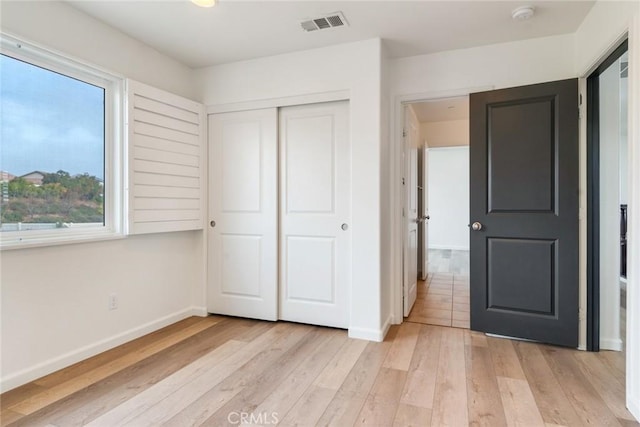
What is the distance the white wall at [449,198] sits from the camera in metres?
8.02

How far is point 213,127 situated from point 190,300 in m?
1.74

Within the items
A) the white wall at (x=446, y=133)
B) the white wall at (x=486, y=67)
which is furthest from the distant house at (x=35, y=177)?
the white wall at (x=446, y=133)

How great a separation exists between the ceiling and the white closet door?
0.60m

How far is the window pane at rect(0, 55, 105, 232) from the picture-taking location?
204 cm

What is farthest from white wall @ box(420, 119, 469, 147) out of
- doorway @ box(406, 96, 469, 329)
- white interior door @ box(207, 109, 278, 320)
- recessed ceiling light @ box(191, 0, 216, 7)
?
recessed ceiling light @ box(191, 0, 216, 7)

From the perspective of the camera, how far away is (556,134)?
2.59 meters

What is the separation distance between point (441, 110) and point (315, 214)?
8.96 feet

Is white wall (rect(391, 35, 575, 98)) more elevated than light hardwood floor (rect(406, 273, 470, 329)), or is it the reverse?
white wall (rect(391, 35, 575, 98))

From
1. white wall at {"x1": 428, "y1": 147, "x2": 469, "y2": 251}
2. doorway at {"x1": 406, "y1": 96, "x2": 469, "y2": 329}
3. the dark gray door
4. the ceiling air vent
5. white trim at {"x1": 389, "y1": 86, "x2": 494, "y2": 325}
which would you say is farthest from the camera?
white wall at {"x1": 428, "y1": 147, "x2": 469, "y2": 251}

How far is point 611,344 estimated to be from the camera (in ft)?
8.30

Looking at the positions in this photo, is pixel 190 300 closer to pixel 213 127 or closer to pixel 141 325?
pixel 141 325

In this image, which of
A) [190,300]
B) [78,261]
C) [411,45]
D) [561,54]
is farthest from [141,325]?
[561,54]

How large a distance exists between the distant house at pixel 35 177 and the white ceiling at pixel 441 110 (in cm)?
364

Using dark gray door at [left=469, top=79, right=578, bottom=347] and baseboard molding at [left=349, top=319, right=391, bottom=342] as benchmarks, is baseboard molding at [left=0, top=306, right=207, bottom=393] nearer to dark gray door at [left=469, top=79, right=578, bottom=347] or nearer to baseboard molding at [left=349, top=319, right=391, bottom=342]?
baseboard molding at [left=349, top=319, right=391, bottom=342]
